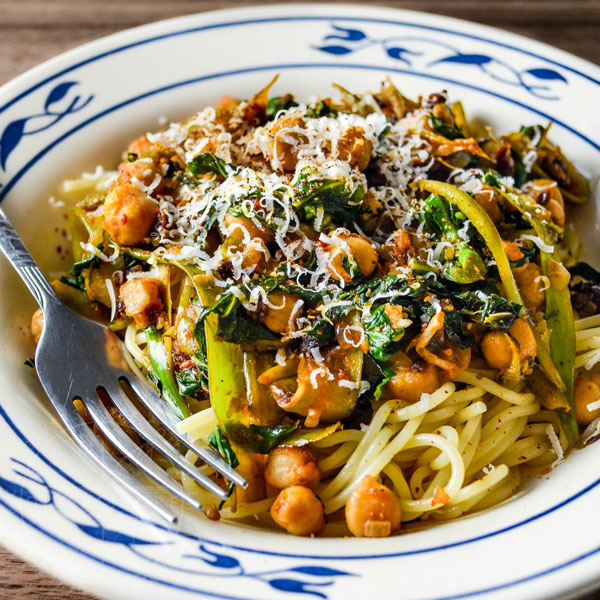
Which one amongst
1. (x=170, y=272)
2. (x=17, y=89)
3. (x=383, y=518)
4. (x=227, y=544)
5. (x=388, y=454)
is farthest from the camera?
(x=17, y=89)

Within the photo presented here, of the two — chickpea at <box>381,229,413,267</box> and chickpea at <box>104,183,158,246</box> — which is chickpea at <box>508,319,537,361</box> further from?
chickpea at <box>104,183,158,246</box>

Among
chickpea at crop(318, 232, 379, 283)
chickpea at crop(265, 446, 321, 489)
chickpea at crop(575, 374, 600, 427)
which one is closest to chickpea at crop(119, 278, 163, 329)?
chickpea at crop(318, 232, 379, 283)

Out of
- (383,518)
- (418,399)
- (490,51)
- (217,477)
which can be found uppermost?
(490,51)

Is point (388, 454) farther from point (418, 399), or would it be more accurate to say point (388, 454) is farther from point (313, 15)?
point (313, 15)

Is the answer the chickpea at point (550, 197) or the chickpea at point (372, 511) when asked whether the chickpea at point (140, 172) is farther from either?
the chickpea at point (550, 197)

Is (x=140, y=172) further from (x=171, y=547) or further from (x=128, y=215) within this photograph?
(x=171, y=547)

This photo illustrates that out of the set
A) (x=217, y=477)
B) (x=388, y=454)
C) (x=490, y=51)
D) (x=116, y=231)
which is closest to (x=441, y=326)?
(x=388, y=454)
